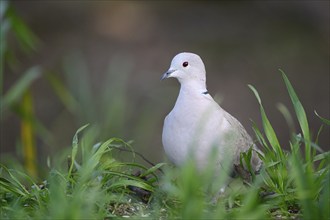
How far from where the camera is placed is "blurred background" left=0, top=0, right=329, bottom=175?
28.7ft

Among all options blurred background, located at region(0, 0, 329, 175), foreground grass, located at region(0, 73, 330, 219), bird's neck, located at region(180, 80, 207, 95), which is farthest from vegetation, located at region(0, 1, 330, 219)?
blurred background, located at region(0, 0, 329, 175)

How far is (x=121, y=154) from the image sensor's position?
12.8ft

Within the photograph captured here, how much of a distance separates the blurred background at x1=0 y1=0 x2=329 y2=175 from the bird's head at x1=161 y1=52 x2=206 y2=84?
4.25 m

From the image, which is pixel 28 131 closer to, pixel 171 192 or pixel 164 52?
pixel 171 192

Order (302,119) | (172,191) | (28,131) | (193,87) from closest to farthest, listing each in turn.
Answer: (172,191) → (302,119) → (193,87) → (28,131)

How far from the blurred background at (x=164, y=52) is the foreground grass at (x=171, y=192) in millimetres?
4783

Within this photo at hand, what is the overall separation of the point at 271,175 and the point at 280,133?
5.49 m

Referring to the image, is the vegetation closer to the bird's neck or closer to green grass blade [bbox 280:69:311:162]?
green grass blade [bbox 280:69:311:162]

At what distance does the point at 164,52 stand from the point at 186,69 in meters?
5.68

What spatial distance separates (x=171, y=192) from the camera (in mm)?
2971

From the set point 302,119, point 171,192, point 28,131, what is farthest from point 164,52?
point 171,192

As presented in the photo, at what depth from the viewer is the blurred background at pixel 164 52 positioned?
876cm

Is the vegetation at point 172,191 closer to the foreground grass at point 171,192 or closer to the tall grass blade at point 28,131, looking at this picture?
the foreground grass at point 171,192

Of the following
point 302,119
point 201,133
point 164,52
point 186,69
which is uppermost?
point 186,69
